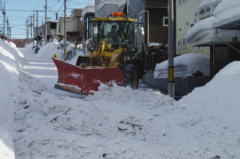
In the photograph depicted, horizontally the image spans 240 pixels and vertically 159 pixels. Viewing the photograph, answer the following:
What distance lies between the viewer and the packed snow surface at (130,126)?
14.4 ft

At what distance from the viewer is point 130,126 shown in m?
6.03

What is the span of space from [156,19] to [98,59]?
1533 centimetres

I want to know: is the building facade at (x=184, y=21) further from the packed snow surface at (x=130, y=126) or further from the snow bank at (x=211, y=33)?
the packed snow surface at (x=130, y=126)

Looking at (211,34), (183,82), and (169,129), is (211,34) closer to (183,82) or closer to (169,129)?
(183,82)

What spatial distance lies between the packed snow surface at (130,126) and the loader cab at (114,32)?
4741 millimetres

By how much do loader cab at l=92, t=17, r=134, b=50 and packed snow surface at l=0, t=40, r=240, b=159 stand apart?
474 cm

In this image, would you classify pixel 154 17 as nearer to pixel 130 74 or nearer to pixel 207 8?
pixel 207 8

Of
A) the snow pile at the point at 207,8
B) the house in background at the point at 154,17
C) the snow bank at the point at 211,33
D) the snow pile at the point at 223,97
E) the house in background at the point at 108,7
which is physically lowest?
the snow pile at the point at 223,97

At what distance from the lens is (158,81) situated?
13.2 m

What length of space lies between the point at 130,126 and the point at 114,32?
24.8 feet

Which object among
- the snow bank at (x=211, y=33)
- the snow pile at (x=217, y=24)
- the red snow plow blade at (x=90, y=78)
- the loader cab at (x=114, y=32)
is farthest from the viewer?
the loader cab at (x=114, y=32)

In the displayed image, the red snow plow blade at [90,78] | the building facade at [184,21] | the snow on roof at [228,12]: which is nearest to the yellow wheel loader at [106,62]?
the red snow plow blade at [90,78]

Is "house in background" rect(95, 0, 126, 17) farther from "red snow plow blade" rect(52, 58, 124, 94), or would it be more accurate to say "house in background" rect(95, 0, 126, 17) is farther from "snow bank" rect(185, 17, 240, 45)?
"red snow plow blade" rect(52, 58, 124, 94)

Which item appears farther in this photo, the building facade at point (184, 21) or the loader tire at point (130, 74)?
the building facade at point (184, 21)
